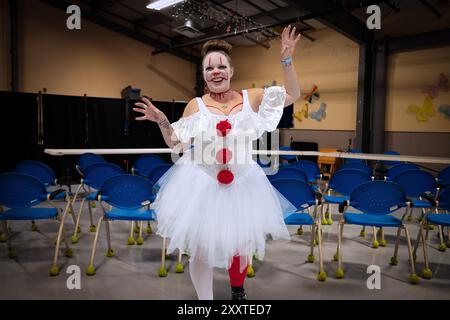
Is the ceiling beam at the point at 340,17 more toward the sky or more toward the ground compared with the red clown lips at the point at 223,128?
more toward the sky

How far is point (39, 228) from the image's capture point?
4516 mm

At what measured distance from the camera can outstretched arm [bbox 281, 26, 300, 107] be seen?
1916 mm

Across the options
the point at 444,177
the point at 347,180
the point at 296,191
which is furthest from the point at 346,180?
the point at 444,177

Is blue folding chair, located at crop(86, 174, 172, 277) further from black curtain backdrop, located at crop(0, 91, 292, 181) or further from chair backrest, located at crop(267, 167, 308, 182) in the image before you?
black curtain backdrop, located at crop(0, 91, 292, 181)

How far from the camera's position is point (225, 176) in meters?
1.89

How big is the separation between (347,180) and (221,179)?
267cm

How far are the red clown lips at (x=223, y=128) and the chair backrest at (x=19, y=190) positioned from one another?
207 centimetres

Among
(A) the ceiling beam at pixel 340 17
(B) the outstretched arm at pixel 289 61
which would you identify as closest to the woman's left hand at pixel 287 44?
(B) the outstretched arm at pixel 289 61

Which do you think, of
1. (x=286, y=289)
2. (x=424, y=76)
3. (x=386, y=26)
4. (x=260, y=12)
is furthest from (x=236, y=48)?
(x=286, y=289)

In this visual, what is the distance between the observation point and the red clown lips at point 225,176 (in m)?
1.89

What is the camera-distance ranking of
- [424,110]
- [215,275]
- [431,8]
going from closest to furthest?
[215,275]
[431,8]
[424,110]

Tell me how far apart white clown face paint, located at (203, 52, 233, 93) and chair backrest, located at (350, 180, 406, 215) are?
1.77 meters

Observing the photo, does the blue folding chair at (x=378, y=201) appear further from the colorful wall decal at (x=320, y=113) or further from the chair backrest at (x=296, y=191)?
the colorful wall decal at (x=320, y=113)

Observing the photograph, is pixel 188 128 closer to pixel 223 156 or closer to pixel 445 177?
pixel 223 156
